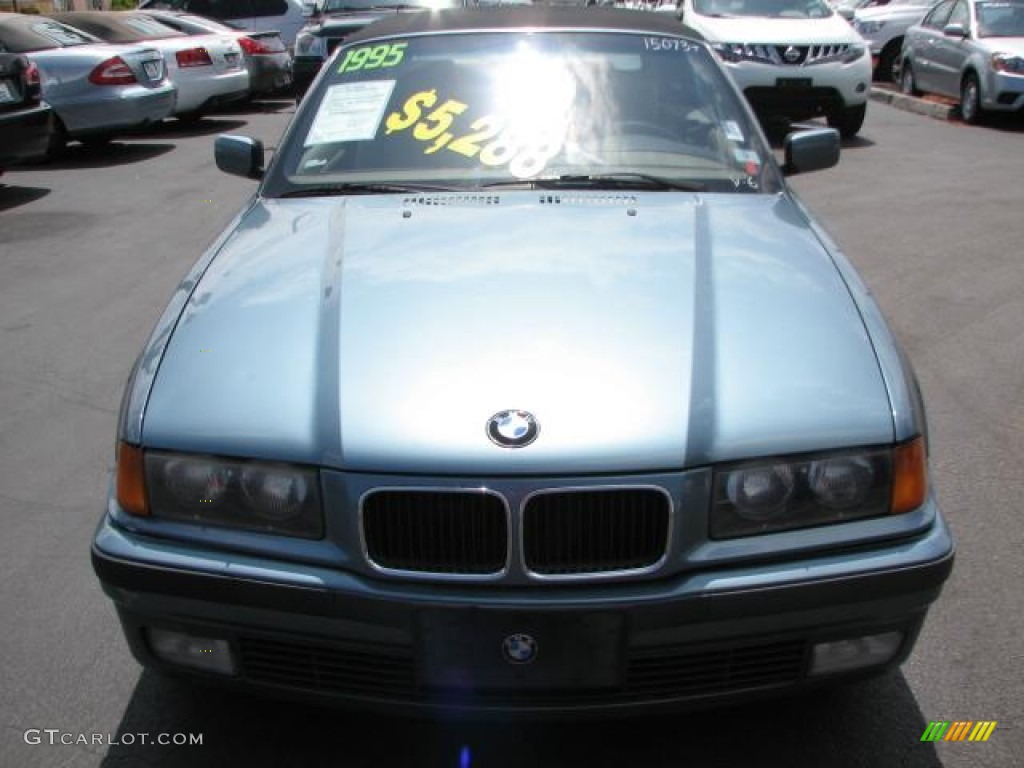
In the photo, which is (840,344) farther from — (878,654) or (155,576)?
(155,576)

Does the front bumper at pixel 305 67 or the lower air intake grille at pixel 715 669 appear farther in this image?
the front bumper at pixel 305 67

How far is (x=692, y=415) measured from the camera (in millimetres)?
2361

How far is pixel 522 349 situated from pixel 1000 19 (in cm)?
1356

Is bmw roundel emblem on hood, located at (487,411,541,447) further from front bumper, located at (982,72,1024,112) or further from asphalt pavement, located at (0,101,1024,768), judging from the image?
front bumper, located at (982,72,1024,112)

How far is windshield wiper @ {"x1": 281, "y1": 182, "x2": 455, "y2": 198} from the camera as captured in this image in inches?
143

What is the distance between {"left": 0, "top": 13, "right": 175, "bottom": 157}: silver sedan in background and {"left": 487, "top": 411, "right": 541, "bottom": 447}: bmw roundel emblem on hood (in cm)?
1120

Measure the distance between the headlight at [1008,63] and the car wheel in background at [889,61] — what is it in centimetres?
630

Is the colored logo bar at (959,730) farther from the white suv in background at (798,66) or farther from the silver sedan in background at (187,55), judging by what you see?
the silver sedan in background at (187,55)

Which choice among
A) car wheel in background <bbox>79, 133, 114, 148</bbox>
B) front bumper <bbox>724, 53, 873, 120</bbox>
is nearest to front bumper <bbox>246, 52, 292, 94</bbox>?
car wheel in background <bbox>79, 133, 114, 148</bbox>

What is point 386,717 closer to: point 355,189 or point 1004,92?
point 355,189

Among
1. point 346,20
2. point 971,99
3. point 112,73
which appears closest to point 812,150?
point 112,73

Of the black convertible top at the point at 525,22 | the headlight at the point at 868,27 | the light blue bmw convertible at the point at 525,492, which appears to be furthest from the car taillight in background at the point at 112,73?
the headlight at the point at 868,27

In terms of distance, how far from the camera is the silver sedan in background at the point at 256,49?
1639 centimetres

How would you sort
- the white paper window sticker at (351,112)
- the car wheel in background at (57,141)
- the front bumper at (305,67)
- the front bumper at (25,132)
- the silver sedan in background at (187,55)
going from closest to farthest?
the white paper window sticker at (351,112)
the front bumper at (25,132)
the car wheel in background at (57,141)
the silver sedan in background at (187,55)
the front bumper at (305,67)
